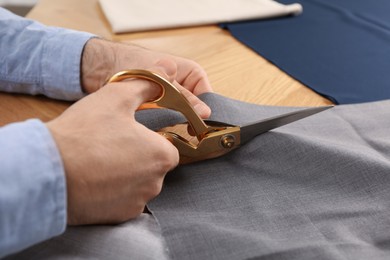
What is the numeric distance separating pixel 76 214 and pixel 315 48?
2.14 ft

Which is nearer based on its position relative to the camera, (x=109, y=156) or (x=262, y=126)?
(x=109, y=156)

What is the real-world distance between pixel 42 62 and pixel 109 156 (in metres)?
0.35

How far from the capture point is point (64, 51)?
70cm

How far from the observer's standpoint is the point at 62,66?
698 mm

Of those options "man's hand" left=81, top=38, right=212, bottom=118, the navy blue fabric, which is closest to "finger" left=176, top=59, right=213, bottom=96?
"man's hand" left=81, top=38, right=212, bottom=118

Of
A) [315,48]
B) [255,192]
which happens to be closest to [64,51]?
[255,192]

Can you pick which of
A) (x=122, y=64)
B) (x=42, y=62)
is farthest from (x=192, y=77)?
(x=42, y=62)

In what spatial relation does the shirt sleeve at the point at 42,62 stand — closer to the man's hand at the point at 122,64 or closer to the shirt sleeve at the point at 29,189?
the man's hand at the point at 122,64

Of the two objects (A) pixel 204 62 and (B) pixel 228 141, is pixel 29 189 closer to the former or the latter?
(B) pixel 228 141

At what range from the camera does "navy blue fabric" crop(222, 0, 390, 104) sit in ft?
2.56

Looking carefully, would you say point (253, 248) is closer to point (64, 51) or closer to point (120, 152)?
point (120, 152)

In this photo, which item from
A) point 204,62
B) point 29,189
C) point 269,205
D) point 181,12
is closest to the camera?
point 29,189

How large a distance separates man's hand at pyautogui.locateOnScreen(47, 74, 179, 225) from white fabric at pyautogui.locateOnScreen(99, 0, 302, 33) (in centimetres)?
54

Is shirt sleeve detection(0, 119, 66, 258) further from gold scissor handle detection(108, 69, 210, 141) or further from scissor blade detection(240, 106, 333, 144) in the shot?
scissor blade detection(240, 106, 333, 144)
